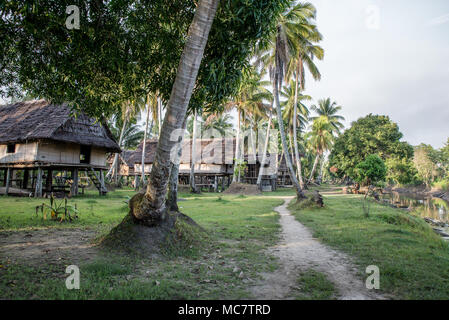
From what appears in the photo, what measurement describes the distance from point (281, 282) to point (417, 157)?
56.0 m

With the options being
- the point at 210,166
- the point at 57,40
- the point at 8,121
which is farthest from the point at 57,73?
the point at 210,166

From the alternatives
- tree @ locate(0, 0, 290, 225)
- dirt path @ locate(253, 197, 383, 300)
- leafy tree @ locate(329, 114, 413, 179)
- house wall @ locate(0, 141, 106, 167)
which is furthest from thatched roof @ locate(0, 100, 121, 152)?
leafy tree @ locate(329, 114, 413, 179)

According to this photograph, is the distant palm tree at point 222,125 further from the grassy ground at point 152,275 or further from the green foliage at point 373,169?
the grassy ground at point 152,275

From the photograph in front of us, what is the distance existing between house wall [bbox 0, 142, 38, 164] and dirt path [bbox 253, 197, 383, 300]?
19.6m

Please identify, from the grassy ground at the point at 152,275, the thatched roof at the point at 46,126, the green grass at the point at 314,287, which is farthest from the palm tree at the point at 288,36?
the thatched roof at the point at 46,126

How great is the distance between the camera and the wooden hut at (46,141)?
62.7 feet

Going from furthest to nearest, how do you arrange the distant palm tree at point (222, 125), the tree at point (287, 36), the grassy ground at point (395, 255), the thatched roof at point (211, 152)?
the distant palm tree at point (222, 125) → the thatched roof at point (211, 152) → the tree at point (287, 36) → the grassy ground at point (395, 255)

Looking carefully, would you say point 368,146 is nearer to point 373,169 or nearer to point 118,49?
point 373,169

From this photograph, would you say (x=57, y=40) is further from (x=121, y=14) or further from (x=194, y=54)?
(x=194, y=54)

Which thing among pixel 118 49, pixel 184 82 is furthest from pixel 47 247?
pixel 118 49

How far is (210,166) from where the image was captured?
113ft

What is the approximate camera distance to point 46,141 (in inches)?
758

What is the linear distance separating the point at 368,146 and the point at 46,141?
116 feet

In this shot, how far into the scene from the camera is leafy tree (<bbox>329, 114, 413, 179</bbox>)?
113 feet
